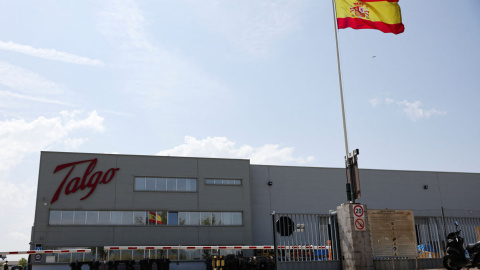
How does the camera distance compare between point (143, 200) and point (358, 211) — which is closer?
point (358, 211)

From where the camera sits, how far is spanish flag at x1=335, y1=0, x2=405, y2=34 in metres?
18.8

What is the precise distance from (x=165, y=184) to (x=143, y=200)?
2286 millimetres

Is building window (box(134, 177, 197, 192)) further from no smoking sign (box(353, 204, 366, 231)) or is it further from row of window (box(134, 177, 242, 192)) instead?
no smoking sign (box(353, 204, 366, 231))

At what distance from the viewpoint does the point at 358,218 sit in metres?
16.5

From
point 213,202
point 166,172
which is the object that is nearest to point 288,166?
point 213,202

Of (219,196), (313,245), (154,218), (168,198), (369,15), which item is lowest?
(313,245)

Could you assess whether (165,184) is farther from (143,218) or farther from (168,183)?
(143,218)

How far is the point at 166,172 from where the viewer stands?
39.8 metres

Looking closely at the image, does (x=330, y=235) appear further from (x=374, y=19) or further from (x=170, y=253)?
(x=170, y=253)

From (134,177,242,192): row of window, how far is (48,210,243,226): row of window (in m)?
1.97

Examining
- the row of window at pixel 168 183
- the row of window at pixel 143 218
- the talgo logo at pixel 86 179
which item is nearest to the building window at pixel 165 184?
the row of window at pixel 168 183

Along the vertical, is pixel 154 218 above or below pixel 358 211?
above

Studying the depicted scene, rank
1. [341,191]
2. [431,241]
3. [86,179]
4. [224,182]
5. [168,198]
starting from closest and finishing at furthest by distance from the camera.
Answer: [431,241]
[86,179]
[168,198]
[224,182]
[341,191]

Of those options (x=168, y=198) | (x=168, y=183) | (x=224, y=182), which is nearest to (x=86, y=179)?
(x=168, y=183)
